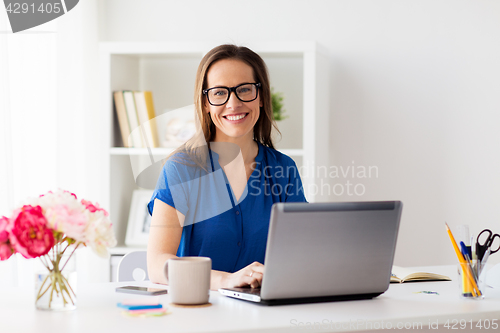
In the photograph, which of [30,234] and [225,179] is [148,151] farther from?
[30,234]

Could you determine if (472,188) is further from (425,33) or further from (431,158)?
(425,33)

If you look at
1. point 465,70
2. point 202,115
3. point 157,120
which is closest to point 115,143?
point 157,120

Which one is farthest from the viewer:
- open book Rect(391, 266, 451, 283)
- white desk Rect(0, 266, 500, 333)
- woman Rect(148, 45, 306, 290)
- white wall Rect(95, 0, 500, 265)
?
white wall Rect(95, 0, 500, 265)

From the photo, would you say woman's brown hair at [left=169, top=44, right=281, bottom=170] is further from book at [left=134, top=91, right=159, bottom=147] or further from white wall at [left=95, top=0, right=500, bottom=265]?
white wall at [left=95, top=0, right=500, bottom=265]

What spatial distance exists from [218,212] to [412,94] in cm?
164

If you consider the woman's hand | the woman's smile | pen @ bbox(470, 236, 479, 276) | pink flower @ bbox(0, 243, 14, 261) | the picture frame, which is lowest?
the picture frame

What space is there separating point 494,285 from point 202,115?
3.28 feet

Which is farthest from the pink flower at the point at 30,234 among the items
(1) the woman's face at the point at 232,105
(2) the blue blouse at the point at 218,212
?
(1) the woman's face at the point at 232,105

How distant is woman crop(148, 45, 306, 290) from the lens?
1599mm

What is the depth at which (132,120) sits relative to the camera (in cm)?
263

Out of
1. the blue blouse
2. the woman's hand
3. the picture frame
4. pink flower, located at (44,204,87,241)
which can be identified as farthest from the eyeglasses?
the picture frame

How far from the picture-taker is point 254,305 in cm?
110

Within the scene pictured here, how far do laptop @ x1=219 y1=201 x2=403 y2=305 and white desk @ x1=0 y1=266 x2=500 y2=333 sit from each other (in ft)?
0.10

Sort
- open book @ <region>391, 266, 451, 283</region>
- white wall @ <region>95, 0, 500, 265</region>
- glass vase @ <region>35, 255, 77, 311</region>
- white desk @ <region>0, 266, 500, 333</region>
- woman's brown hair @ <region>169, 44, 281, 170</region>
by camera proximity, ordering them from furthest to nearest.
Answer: white wall @ <region>95, 0, 500, 265</region>
woman's brown hair @ <region>169, 44, 281, 170</region>
open book @ <region>391, 266, 451, 283</region>
glass vase @ <region>35, 255, 77, 311</region>
white desk @ <region>0, 266, 500, 333</region>
